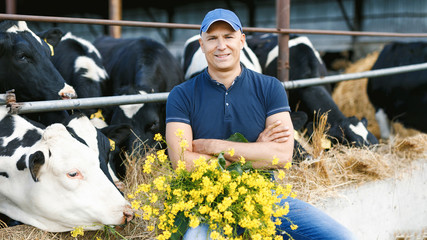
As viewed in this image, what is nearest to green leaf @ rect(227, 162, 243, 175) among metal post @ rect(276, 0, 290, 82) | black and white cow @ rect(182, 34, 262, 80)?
metal post @ rect(276, 0, 290, 82)

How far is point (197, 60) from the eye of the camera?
16.5 ft

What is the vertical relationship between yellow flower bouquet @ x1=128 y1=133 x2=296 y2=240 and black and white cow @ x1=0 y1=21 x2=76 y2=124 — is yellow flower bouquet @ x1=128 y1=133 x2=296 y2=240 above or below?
below

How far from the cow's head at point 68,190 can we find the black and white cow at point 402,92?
456 cm

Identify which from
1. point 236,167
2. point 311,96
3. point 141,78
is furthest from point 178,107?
point 311,96

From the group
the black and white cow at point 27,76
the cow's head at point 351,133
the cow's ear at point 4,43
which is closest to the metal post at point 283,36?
the cow's head at point 351,133

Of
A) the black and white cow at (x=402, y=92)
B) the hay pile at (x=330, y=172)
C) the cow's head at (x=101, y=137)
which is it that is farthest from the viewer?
the black and white cow at (x=402, y=92)

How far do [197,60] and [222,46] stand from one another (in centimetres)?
279

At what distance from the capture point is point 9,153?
94.7 inches

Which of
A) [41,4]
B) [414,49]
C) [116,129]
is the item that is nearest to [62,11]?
[41,4]

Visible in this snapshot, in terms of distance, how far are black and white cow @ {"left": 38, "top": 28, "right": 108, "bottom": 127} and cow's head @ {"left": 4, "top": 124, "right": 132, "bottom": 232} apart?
1753mm

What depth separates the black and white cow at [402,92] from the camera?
18.8 ft

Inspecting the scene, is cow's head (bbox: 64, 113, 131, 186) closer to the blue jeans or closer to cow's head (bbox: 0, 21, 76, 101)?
cow's head (bbox: 0, 21, 76, 101)

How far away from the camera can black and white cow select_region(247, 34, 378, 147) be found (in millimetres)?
4141

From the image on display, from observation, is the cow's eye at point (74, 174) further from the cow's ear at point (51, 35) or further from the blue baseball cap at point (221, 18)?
the cow's ear at point (51, 35)
